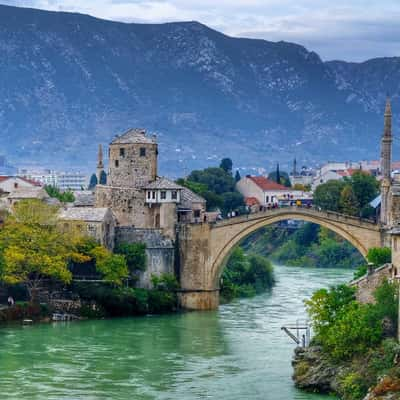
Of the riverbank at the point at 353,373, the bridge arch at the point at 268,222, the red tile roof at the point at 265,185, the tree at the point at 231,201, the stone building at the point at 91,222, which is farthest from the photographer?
the red tile roof at the point at 265,185

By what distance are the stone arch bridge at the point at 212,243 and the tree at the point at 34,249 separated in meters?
7.87

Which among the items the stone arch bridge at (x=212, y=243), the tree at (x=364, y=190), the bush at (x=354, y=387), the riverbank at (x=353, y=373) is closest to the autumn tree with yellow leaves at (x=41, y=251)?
the stone arch bridge at (x=212, y=243)

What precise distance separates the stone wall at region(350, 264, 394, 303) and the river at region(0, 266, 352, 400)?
4563 mm

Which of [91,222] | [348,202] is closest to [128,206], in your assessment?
[91,222]

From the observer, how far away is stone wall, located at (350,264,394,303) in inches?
2301

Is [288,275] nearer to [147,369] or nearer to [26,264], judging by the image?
[26,264]

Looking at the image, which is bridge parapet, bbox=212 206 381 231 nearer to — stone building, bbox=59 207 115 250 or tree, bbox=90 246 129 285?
stone building, bbox=59 207 115 250

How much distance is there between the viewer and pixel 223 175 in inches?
5527

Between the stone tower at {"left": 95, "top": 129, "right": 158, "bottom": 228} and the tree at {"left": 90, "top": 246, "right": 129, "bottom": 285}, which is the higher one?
the stone tower at {"left": 95, "top": 129, "right": 158, "bottom": 228}

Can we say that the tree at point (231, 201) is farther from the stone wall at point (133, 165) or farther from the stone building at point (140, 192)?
the stone wall at point (133, 165)

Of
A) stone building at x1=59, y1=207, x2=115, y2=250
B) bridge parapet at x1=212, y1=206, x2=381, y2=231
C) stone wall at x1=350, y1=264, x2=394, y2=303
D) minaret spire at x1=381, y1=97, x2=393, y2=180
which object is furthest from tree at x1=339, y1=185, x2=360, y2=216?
stone wall at x1=350, y1=264, x2=394, y2=303

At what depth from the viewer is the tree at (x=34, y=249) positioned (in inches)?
3039

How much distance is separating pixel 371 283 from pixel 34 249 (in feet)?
83.7

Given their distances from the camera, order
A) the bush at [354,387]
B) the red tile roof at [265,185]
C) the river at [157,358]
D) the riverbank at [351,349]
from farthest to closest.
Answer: the red tile roof at [265,185]
the river at [157,358]
the riverbank at [351,349]
the bush at [354,387]
